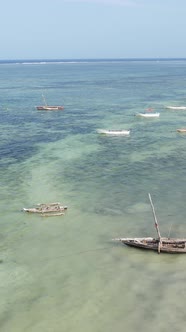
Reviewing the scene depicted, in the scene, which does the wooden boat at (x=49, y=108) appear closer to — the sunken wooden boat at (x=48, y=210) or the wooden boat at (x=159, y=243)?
the sunken wooden boat at (x=48, y=210)

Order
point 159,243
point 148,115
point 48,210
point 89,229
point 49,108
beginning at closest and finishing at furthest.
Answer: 1. point 159,243
2. point 89,229
3. point 48,210
4. point 148,115
5. point 49,108

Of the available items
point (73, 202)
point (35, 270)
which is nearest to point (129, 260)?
point (35, 270)

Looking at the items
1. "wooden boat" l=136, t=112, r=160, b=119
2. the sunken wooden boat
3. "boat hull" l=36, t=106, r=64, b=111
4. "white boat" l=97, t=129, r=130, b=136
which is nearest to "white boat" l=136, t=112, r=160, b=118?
"wooden boat" l=136, t=112, r=160, b=119

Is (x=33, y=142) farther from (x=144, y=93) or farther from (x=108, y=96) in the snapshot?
(x=144, y=93)

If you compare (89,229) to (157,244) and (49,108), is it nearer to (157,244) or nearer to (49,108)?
(157,244)

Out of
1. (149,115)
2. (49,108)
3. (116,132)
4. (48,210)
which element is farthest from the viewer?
(49,108)

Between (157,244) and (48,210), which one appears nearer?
(157,244)

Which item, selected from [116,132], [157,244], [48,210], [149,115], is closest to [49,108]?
[149,115]
